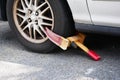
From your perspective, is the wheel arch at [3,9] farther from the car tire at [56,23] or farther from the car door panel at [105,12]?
the car door panel at [105,12]

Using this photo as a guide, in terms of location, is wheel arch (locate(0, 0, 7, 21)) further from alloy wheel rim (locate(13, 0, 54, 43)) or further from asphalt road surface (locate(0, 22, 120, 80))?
asphalt road surface (locate(0, 22, 120, 80))

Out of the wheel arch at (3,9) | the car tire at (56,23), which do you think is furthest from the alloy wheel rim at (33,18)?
the wheel arch at (3,9)

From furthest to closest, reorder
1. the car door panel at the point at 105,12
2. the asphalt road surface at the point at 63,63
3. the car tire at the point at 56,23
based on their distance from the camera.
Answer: the car tire at the point at 56,23
the asphalt road surface at the point at 63,63
the car door panel at the point at 105,12

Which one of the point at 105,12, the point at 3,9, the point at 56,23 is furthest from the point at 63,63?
the point at 3,9

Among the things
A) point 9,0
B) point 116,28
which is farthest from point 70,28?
point 9,0

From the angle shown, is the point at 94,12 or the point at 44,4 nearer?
the point at 94,12

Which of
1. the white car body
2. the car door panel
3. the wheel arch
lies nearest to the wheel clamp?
the white car body

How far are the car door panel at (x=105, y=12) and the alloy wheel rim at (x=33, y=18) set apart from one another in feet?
1.88

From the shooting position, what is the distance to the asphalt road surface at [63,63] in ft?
11.8

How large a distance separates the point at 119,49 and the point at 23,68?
125cm

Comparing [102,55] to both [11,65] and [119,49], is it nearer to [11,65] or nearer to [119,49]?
[119,49]

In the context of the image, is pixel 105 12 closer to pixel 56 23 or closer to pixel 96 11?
pixel 96 11

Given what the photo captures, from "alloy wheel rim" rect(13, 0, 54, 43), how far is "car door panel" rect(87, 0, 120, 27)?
573 millimetres

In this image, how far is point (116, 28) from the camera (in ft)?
11.8
